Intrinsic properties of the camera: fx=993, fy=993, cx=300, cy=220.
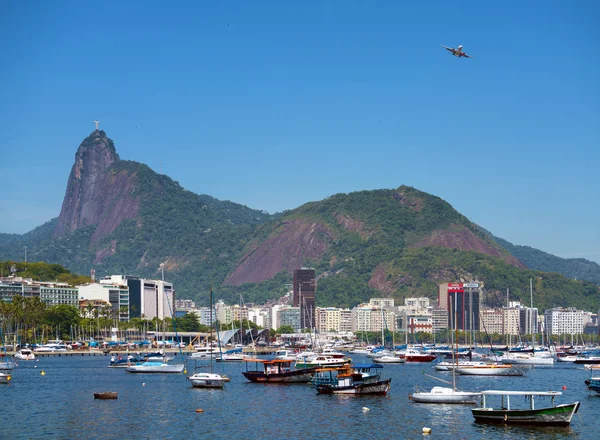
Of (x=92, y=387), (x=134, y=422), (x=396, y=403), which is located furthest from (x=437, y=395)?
(x=92, y=387)

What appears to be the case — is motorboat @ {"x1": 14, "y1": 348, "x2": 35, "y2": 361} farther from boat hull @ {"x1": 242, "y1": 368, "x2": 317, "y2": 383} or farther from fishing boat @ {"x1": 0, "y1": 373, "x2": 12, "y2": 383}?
boat hull @ {"x1": 242, "y1": 368, "x2": 317, "y2": 383}

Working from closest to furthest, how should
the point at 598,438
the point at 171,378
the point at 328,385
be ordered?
the point at 598,438 → the point at 328,385 → the point at 171,378

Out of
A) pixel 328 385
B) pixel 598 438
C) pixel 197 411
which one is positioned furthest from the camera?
pixel 328 385

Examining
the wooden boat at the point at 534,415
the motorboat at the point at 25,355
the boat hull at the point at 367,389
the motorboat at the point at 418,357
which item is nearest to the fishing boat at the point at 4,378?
the boat hull at the point at 367,389

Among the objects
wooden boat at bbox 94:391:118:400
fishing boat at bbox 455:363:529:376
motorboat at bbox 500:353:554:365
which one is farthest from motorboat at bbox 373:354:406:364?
wooden boat at bbox 94:391:118:400

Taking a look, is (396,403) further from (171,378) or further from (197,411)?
(171,378)

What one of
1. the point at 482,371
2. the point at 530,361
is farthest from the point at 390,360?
the point at 482,371

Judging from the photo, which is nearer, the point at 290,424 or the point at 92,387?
the point at 290,424

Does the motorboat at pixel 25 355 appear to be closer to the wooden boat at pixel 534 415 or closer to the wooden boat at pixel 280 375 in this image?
the wooden boat at pixel 280 375
